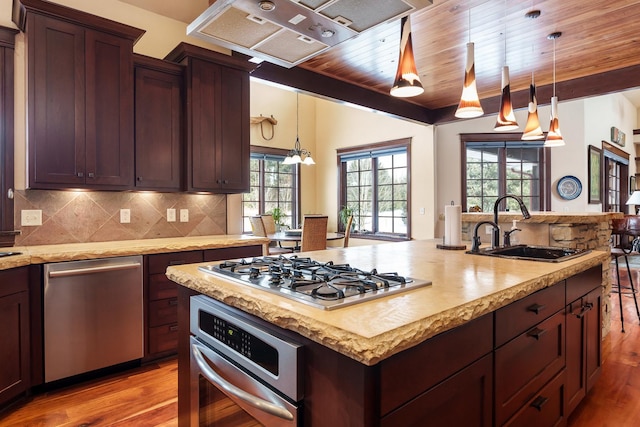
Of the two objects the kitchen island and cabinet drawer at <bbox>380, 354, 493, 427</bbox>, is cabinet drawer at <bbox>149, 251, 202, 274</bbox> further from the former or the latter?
cabinet drawer at <bbox>380, 354, 493, 427</bbox>

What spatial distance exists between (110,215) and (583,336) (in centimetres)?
338

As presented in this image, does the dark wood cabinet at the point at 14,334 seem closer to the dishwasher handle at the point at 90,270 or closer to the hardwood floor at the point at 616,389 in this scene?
the dishwasher handle at the point at 90,270

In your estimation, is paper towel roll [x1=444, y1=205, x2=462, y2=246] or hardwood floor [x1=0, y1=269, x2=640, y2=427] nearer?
hardwood floor [x1=0, y1=269, x2=640, y2=427]

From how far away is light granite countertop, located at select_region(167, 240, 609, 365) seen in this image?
0.83 metres

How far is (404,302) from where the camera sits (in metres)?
1.07

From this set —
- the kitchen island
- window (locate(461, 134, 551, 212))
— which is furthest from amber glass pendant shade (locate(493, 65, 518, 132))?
window (locate(461, 134, 551, 212))

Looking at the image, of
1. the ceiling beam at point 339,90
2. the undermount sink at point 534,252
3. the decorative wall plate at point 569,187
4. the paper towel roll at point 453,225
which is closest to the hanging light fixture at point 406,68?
the paper towel roll at point 453,225

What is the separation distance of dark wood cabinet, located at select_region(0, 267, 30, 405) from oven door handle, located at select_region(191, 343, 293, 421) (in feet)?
4.71

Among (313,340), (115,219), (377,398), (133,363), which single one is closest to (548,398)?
(377,398)

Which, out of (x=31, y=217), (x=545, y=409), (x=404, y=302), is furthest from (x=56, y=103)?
(x=545, y=409)

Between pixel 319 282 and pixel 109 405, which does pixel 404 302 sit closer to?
pixel 319 282

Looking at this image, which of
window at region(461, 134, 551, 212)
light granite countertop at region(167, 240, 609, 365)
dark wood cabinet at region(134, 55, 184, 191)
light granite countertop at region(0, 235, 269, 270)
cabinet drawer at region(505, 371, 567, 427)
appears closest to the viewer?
light granite countertop at region(167, 240, 609, 365)

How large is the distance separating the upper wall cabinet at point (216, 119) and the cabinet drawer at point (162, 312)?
0.98 metres

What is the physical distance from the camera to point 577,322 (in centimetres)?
193
